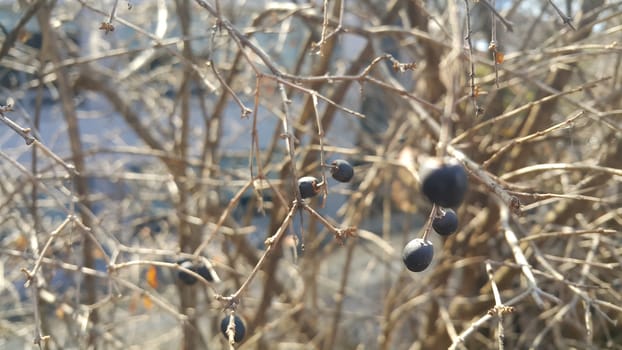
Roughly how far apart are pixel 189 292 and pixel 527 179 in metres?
1.44

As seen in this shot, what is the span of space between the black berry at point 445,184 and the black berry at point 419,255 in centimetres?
36

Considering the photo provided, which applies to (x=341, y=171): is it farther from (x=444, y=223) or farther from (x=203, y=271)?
(x=203, y=271)

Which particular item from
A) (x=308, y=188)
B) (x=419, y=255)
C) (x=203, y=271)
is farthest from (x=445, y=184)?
(x=203, y=271)

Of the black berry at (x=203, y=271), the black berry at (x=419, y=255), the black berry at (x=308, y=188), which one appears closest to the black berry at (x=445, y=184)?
the black berry at (x=419, y=255)

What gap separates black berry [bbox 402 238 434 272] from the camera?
3.73ft

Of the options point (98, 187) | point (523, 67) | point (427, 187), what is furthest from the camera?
point (98, 187)

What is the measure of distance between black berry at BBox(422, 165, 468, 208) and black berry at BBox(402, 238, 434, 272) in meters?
0.36

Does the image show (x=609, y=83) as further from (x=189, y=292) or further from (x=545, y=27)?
(x=189, y=292)

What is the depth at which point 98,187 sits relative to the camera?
7.38 meters

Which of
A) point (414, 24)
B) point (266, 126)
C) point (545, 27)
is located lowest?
point (414, 24)

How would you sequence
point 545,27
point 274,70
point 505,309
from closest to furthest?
point 505,309, point 274,70, point 545,27

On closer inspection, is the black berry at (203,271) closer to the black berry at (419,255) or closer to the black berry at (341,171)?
the black berry at (341,171)

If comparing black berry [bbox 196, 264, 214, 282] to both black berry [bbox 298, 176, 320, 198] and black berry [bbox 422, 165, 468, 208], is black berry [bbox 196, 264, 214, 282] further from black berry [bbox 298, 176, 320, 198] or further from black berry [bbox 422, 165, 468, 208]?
black berry [bbox 422, 165, 468, 208]

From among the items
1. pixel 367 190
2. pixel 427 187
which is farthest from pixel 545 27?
pixel 427 187
